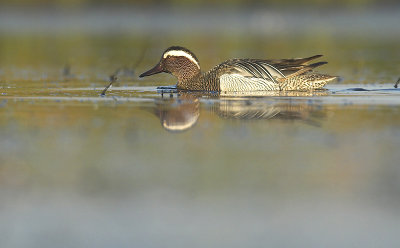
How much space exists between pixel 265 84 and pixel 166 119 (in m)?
3.46

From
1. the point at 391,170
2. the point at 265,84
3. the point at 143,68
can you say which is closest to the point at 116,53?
the point at 143,68

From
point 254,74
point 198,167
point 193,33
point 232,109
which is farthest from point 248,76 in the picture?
point 193,33

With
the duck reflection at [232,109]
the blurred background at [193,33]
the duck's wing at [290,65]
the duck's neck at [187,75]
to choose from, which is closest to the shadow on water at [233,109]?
the duck reflection at [232,109]

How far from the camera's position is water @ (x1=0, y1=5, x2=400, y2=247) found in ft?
16.5

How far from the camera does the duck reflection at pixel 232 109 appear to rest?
877cm

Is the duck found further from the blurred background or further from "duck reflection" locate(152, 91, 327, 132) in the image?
the blurred background

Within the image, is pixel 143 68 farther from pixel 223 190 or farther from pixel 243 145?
pixel 223 190

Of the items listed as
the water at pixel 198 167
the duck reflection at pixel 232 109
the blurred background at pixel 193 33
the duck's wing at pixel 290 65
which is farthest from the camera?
the blurred background at pixel 193 33

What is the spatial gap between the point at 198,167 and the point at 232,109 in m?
3.26

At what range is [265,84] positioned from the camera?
12.0 m

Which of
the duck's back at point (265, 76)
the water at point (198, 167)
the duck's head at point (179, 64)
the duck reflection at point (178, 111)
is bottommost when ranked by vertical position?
the water at point (198, 167)

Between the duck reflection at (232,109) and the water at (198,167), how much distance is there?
23 millimetres

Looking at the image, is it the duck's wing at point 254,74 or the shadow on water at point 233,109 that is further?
the duck's wing at point 254,74

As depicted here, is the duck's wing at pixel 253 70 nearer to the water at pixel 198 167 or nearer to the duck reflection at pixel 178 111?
the water at pixel 198 167
